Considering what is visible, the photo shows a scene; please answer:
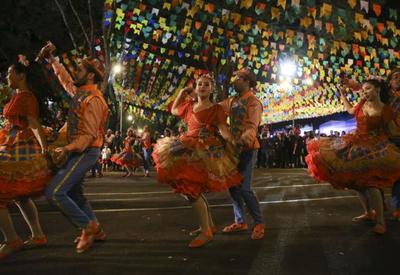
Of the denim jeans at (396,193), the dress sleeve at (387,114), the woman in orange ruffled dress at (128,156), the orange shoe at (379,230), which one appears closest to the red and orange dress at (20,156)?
the orange shoe at (379,230)

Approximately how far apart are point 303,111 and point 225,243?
3608cm

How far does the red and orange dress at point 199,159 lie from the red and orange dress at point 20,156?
49.1 inches

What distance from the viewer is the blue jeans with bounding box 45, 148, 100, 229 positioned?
4629 mm

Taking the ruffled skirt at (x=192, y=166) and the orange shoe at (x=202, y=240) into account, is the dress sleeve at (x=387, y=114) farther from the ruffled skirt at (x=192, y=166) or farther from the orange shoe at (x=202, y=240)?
the orange shoe at (x=202, y=240)

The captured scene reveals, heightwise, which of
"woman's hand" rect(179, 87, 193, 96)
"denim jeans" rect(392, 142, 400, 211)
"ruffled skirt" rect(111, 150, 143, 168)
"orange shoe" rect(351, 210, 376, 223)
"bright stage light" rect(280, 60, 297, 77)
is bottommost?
"orange shoe" rect(351, 210, 376, 223)

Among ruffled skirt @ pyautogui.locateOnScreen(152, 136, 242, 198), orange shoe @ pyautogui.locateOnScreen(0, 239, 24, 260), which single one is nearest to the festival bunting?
ruffled skirt @ pyautogui.locateOnScreen(152, 136, 242, 198)

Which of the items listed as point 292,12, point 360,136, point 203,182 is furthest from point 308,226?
point 292,12

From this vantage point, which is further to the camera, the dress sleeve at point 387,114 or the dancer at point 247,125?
the dress sleeve at point 387,114

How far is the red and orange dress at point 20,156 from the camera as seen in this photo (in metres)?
4.66

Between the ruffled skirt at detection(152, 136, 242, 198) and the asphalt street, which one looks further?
the ruffled skirt at detection(152, 136, 242, 198)

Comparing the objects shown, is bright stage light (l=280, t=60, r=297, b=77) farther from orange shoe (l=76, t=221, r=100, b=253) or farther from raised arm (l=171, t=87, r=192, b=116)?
orange shoe (l=76, t=221, r=100, b=253)

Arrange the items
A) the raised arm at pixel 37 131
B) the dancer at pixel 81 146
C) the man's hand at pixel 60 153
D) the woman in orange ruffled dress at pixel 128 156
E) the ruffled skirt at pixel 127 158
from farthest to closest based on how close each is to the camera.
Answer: the ruffled skirt at pixel 127 158 < the woman in orange ruffled dress at pixel 128 156 < the raised arm at pixel 37 131 < the dancer at pixel 81 146 < the man's hand at pixel 60 153

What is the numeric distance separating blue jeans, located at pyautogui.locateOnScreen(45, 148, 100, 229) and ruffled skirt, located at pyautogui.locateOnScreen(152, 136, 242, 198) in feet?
2.51

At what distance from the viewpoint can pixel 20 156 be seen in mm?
4738
